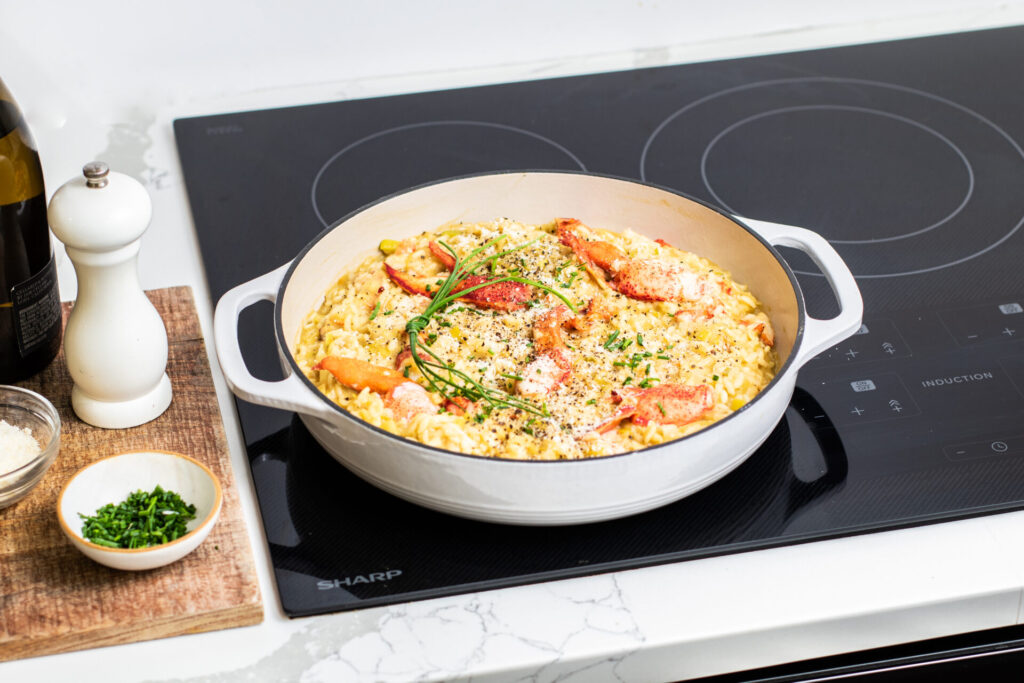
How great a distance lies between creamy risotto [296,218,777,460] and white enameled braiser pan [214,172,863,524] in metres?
0.03

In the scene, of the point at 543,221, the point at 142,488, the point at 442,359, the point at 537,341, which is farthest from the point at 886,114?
the point at 142,488

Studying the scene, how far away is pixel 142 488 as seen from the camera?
1136 mm

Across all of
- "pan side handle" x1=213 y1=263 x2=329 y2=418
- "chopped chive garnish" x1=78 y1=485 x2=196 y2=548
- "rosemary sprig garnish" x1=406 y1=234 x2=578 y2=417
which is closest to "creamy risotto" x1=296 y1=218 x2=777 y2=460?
"rosemary sprig garnish" x1=406 y1=234 x2=578 y2=417

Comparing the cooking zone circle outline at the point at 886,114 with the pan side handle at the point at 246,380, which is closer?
the pan side handle at the point at 246,380

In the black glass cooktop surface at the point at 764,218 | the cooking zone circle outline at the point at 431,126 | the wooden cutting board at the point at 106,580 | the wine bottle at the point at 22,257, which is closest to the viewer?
the wooden cutting board at the point at 106,580

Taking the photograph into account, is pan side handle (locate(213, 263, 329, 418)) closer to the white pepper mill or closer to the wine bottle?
the white pepper mill

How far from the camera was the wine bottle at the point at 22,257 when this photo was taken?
1.28 meters

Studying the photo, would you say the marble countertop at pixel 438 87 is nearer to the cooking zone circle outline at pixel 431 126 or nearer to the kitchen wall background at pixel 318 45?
the kitchen wall background at pixel 318 45

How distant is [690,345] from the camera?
1.31m

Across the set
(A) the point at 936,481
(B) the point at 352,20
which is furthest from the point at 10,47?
(A) the point at 936,481

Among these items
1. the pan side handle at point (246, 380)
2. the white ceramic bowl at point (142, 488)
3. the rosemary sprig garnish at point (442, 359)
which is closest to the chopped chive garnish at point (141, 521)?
the white ceramic bowl at point (142, 488)

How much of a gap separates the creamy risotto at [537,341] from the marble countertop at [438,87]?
0.17 m

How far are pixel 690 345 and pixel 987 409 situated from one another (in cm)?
38

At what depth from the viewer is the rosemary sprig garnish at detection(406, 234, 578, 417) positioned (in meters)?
1.21
